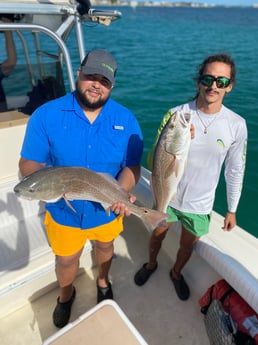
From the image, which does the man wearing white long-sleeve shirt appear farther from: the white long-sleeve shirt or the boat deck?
the boat deck

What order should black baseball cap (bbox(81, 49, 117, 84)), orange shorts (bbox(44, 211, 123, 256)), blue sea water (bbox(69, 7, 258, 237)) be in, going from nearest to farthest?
black baseball cap (bbox(81, 49, 117, 84)), orange shorts (bbox(44, 211, 123, 256)), blue sea water (bbox(69, 7, 258, 237))

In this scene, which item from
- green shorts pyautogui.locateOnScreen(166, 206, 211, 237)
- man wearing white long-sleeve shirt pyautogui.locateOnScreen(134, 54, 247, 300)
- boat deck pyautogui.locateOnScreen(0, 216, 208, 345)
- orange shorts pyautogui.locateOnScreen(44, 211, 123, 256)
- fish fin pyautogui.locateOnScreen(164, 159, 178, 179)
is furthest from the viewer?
boat deck pyautogui.locateOnScreen(0, 216, 208, 345)

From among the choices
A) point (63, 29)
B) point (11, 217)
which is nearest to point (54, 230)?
point (11, 217)

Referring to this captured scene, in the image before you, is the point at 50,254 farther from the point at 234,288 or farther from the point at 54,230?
the point at 234,288

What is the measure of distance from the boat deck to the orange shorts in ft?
2.41

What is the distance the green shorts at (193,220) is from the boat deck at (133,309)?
100 centimetres

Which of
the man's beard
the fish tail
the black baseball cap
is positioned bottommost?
the fish tail

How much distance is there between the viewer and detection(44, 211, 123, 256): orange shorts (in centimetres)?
254

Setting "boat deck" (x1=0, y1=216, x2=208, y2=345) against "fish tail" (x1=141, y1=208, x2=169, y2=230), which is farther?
"boat deck" (x1=0, y1=216, x2=208, y2=345)

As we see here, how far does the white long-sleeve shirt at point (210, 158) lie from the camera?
2.47 metres

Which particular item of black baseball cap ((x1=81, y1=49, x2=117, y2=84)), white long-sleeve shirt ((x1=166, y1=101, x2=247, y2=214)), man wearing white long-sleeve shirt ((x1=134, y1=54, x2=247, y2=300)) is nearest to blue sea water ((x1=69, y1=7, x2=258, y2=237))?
black baseball cap ((x1=81, y1=49, x2=117, y2=84))

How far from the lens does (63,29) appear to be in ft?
12.3

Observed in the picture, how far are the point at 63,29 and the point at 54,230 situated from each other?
2.74 m

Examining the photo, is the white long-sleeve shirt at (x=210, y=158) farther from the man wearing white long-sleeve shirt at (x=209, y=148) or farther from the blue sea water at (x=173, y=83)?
the blue sea water at (x=173, y=83)
